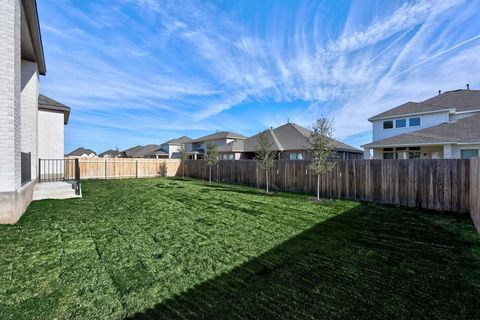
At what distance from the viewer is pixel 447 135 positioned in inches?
575

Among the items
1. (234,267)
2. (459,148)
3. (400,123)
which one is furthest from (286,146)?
(234,267)

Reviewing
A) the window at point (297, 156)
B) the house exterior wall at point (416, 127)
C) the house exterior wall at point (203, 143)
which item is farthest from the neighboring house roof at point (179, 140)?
the house exterior wall at point (416, 127)

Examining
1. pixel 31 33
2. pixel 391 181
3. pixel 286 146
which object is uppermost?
pixel 31 33

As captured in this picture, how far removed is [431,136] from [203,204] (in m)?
15.4

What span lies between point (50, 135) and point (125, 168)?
870 centimetres

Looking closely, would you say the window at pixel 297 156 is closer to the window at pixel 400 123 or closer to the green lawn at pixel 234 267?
the window at pixel 400 123

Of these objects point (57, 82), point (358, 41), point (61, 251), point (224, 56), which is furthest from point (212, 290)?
point (57, 82)

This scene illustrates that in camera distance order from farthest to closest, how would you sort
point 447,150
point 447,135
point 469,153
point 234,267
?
point 447,135 < point 447,150 < point 469,153 < point 234,267

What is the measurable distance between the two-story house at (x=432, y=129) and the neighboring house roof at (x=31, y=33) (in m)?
19.0

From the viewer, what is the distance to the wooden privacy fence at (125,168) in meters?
19.2

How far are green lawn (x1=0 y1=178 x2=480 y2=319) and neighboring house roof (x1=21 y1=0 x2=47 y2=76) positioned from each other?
5.57 meters

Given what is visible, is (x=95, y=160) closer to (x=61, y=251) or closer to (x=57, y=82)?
(x=57, y=82)

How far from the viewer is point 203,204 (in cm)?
870

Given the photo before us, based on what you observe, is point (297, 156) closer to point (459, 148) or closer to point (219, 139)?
point (459, 148)
